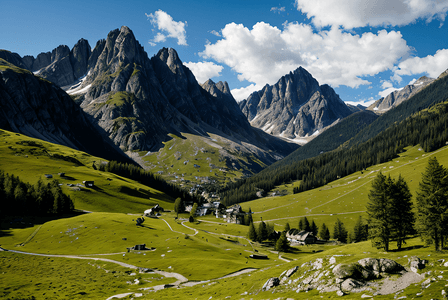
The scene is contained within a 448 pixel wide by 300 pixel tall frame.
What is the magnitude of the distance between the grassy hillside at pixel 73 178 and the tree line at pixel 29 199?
17.3 meters

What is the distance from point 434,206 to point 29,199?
134 m

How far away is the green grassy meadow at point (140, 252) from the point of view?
133 ft

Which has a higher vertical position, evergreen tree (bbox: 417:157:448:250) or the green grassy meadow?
evergreen tree (bbox: 417:157:448:250)

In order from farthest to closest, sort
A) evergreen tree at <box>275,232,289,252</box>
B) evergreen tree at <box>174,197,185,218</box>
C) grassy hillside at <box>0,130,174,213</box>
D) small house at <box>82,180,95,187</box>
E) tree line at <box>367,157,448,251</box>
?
evergreen tree at <box>174,197,185,218</box> → small house at <box>82,180,95,187</box> → grassy hillside at <box>0,130,174,213</box> → evergreen tree at <box>275,232,289,252</box> → tree line at <box>367,157,448,251</box>

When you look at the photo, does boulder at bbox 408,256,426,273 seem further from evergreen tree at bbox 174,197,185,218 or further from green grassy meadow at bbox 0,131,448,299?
evergreen tree at bbox 174,197,185,218

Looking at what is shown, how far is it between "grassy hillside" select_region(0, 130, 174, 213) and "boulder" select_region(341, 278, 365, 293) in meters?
131

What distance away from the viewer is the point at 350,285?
24.9 m

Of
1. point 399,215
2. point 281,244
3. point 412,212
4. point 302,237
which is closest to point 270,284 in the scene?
point 399,215

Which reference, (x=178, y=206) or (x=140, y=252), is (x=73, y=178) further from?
(x=140, y=252)

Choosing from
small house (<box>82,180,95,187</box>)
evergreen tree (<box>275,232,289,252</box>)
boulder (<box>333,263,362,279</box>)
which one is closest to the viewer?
boulder (<box>333,263,362,279</box>)

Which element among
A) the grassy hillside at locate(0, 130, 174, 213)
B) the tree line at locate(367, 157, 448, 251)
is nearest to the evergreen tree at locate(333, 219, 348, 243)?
→ the tree line at locate(367, 157, 448, 251)

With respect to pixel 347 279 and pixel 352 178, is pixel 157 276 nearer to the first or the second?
pixel 347 279

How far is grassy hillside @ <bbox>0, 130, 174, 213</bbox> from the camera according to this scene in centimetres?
13475

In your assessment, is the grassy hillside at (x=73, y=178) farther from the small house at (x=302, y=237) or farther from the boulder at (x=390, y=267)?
the boulder at (x=390, y=267)
